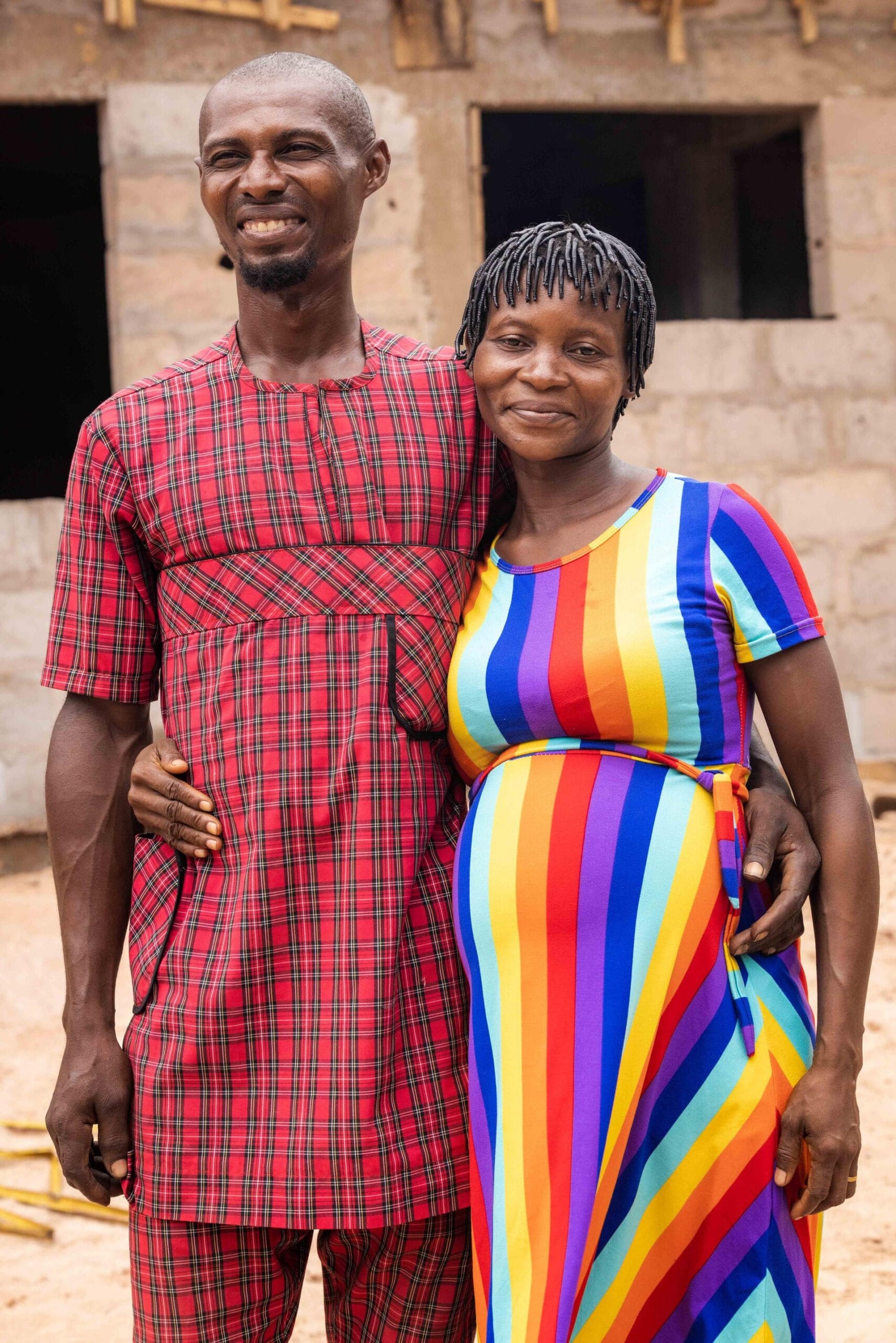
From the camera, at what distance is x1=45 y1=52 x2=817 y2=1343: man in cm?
181

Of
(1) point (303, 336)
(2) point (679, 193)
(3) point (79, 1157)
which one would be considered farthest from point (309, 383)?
(2) point (679, 193)

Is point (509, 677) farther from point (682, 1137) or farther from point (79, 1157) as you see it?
point (79, 1157)

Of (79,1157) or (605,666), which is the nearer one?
(605,666)

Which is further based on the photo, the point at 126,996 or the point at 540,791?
the point at 126,996

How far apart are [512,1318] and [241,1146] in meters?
0.39

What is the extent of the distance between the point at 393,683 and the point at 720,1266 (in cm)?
80

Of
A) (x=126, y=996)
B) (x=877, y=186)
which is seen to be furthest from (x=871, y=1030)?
(x=877, y=186)

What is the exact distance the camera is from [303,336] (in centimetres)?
201

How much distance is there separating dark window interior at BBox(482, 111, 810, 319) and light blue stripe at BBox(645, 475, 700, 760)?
18.9 feet

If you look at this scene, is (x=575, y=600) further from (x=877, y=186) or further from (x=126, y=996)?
(x=877, y=186)

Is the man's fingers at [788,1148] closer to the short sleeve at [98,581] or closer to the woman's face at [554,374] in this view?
the woman's face at [554,374]

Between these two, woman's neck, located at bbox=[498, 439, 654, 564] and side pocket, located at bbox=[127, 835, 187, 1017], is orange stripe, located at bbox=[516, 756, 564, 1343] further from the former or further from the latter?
side pocket, located at bbox=[127, 835, 187, 1017]

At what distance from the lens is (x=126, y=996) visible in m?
4.96

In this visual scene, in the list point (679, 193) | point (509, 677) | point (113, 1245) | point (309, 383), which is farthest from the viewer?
point (679, 193)
